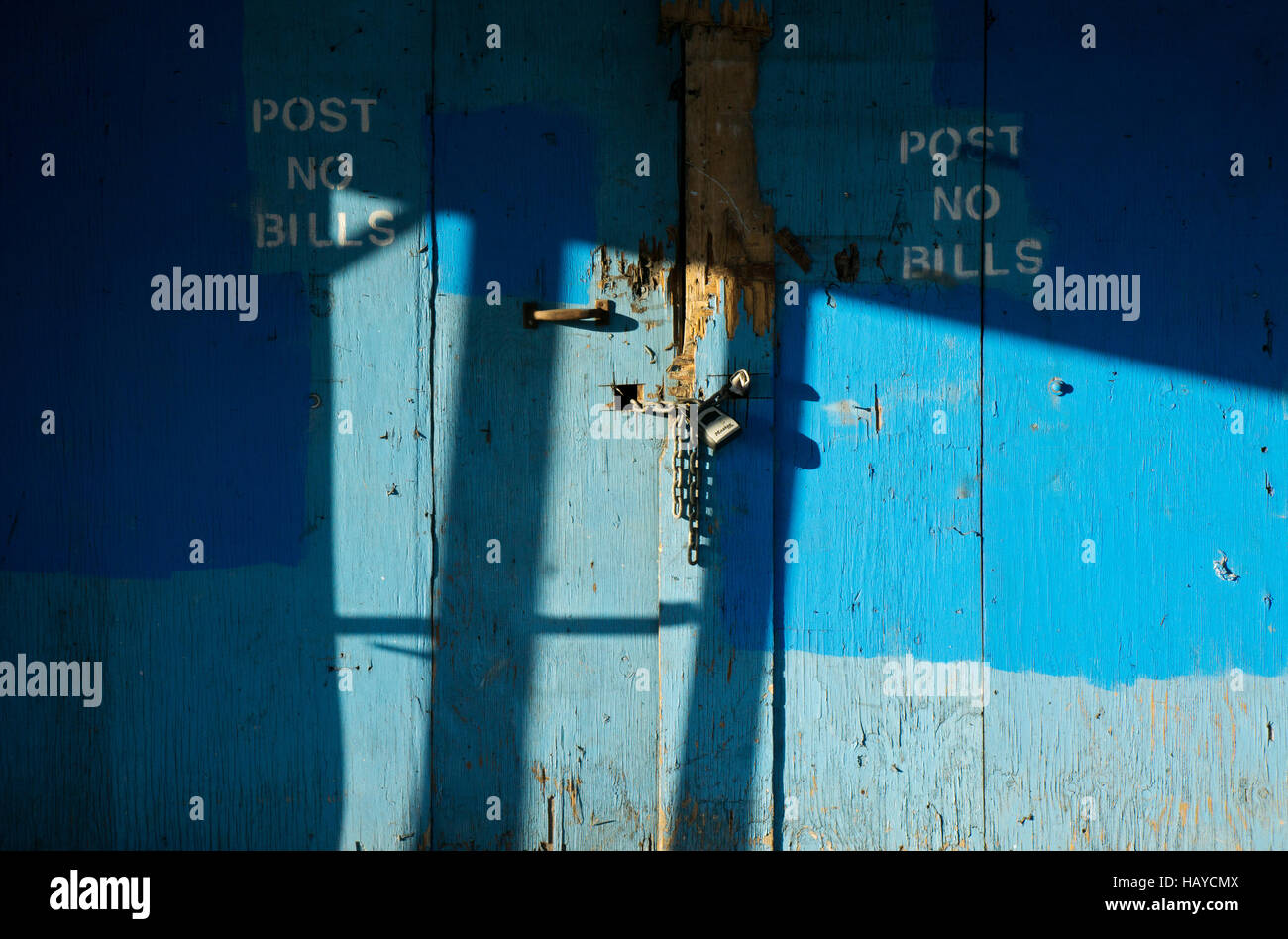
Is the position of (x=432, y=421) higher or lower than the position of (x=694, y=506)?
higher

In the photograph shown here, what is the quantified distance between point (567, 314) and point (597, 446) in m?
0.46

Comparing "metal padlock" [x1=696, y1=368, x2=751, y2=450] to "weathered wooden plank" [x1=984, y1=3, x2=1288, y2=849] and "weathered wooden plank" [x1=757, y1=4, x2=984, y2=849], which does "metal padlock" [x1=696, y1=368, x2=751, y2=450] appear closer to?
"weathered wooden plank" [x1=757, y1=4, x2=984, y2=849]

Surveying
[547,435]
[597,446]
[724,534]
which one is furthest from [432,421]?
[724,534]

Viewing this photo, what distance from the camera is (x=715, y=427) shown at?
326 centimetres

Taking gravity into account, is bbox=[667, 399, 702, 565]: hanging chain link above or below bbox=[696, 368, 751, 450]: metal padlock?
below

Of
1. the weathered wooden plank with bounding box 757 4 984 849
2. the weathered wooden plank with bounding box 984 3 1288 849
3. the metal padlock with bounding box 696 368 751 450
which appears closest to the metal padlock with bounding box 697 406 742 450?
the metal padlock with bounding box 696 368 751 450

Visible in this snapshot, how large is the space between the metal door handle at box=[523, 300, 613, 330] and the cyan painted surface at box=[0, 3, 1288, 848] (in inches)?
1.9

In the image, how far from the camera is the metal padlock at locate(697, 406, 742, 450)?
10.6 ft

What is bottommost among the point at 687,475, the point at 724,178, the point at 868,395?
the point at 687,475

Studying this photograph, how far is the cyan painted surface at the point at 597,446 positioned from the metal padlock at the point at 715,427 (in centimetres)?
9

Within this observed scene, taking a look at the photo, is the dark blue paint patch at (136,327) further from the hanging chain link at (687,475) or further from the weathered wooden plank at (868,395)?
the weathered wooden plank at (868,395)

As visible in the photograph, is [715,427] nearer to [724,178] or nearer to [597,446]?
[597,446]

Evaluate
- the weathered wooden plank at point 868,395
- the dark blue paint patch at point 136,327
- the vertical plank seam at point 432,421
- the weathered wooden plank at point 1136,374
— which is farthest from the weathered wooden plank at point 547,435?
the weathered wooden plank at point 1136,374

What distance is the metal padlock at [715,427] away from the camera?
3.25 m
